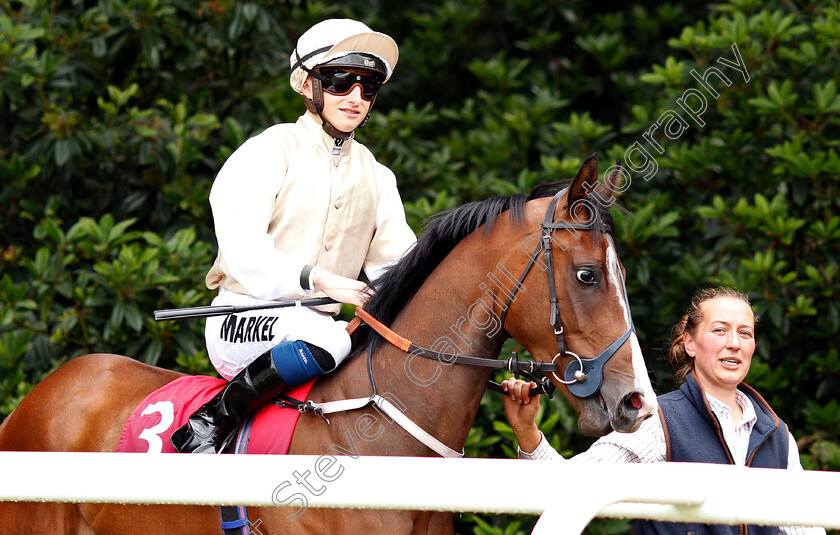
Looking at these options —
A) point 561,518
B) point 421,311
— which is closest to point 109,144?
point 421,311

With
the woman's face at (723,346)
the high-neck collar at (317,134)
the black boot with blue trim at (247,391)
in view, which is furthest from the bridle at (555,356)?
the high-neck collar at (317,134)

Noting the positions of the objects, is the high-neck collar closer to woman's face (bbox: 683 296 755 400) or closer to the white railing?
woman's face (bbox: 683 296 755 400)

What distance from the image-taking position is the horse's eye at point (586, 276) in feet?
7.06

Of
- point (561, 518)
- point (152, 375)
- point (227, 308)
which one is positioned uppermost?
point (561, 518)

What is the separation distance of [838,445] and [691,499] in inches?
157

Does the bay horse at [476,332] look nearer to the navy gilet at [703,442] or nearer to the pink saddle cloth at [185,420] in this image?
the pink saddle cloth at [185,420]

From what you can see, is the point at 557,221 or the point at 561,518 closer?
the point at 561,518

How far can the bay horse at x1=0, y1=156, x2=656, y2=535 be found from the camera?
215 centimetres

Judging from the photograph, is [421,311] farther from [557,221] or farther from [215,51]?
[215,51]

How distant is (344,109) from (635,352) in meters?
1.20

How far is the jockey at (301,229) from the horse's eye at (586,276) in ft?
2.15

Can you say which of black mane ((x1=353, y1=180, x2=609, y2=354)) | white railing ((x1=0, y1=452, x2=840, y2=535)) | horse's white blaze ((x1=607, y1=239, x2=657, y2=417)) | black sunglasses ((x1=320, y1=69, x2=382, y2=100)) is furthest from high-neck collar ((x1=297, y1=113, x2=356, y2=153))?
white railing ((x1=0, y1=452, x2=840, y2=535))

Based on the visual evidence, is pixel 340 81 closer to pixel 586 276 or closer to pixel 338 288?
pixel 338 288

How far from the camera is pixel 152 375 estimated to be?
2928 mm
